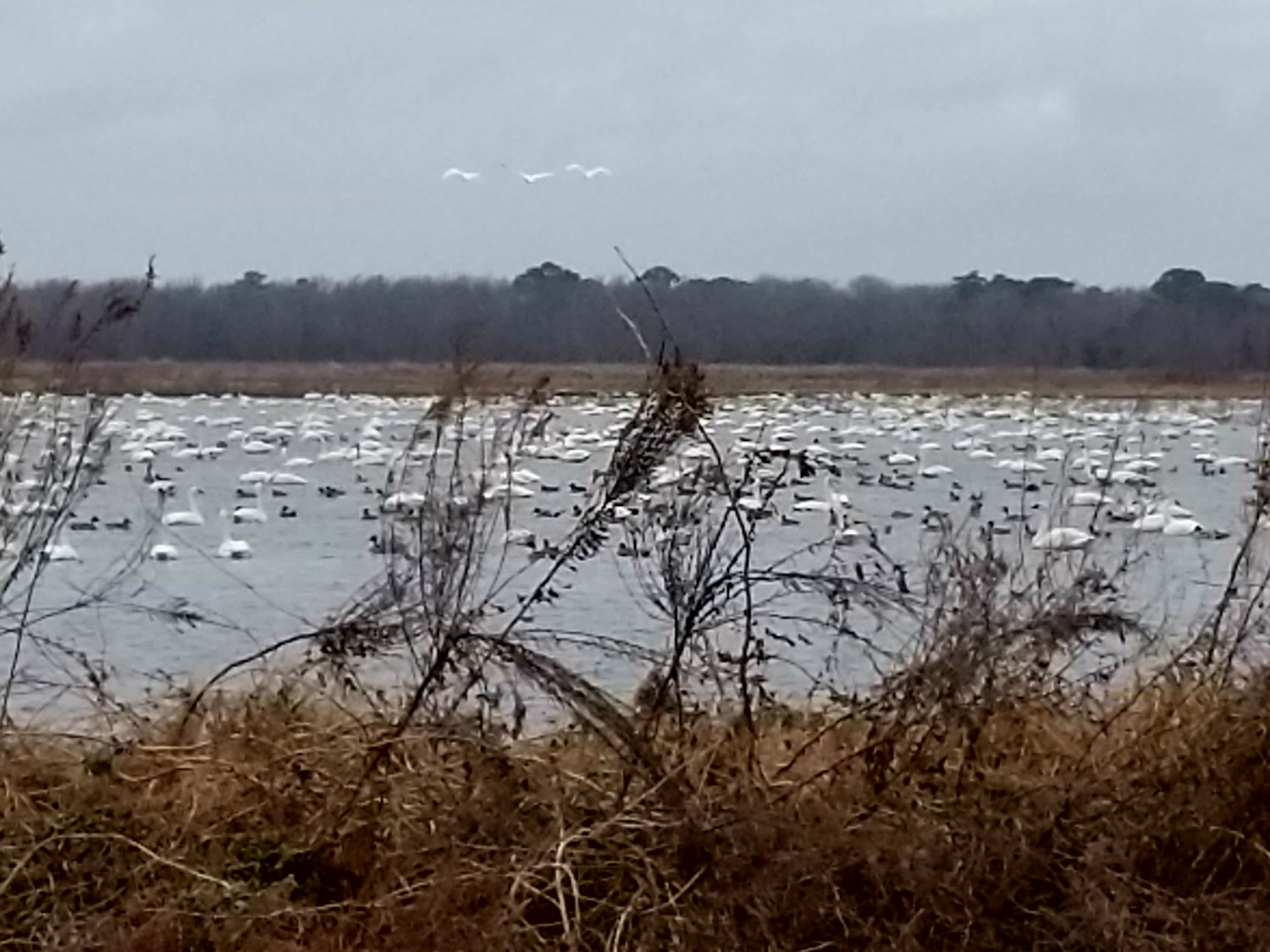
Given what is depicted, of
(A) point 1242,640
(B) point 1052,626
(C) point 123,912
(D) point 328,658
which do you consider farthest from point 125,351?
(A) point 1242,640

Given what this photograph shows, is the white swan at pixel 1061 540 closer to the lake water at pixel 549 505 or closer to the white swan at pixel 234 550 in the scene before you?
the lake water at pixel 549 505

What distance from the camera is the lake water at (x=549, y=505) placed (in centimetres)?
757

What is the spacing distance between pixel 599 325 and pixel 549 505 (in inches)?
237

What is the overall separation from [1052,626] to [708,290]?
12.0ft

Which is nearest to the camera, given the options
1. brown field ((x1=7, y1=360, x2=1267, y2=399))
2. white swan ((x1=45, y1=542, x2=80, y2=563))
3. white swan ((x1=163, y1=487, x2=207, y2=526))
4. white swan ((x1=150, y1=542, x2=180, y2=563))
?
brown field ((x1=7, y1=360, x2=1267, y2=399))

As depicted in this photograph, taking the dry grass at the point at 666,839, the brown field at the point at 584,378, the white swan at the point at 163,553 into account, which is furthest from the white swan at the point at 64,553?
the dry grass at the point at 666,839

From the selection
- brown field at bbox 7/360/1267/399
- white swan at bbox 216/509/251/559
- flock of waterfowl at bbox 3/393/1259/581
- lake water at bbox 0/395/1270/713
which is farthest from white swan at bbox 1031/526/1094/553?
white swan at bbox 216/509/251/559

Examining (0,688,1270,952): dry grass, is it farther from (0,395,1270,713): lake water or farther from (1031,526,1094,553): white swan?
(1031,526,1094,553): white swan

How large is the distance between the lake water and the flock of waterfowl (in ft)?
0.21

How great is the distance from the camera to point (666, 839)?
194 inches

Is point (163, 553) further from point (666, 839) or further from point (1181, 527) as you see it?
point (666, 839)

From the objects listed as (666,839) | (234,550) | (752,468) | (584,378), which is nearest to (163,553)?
(234,550)

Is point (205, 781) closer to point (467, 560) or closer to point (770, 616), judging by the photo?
point (467, 560)

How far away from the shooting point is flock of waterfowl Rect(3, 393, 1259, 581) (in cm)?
668
